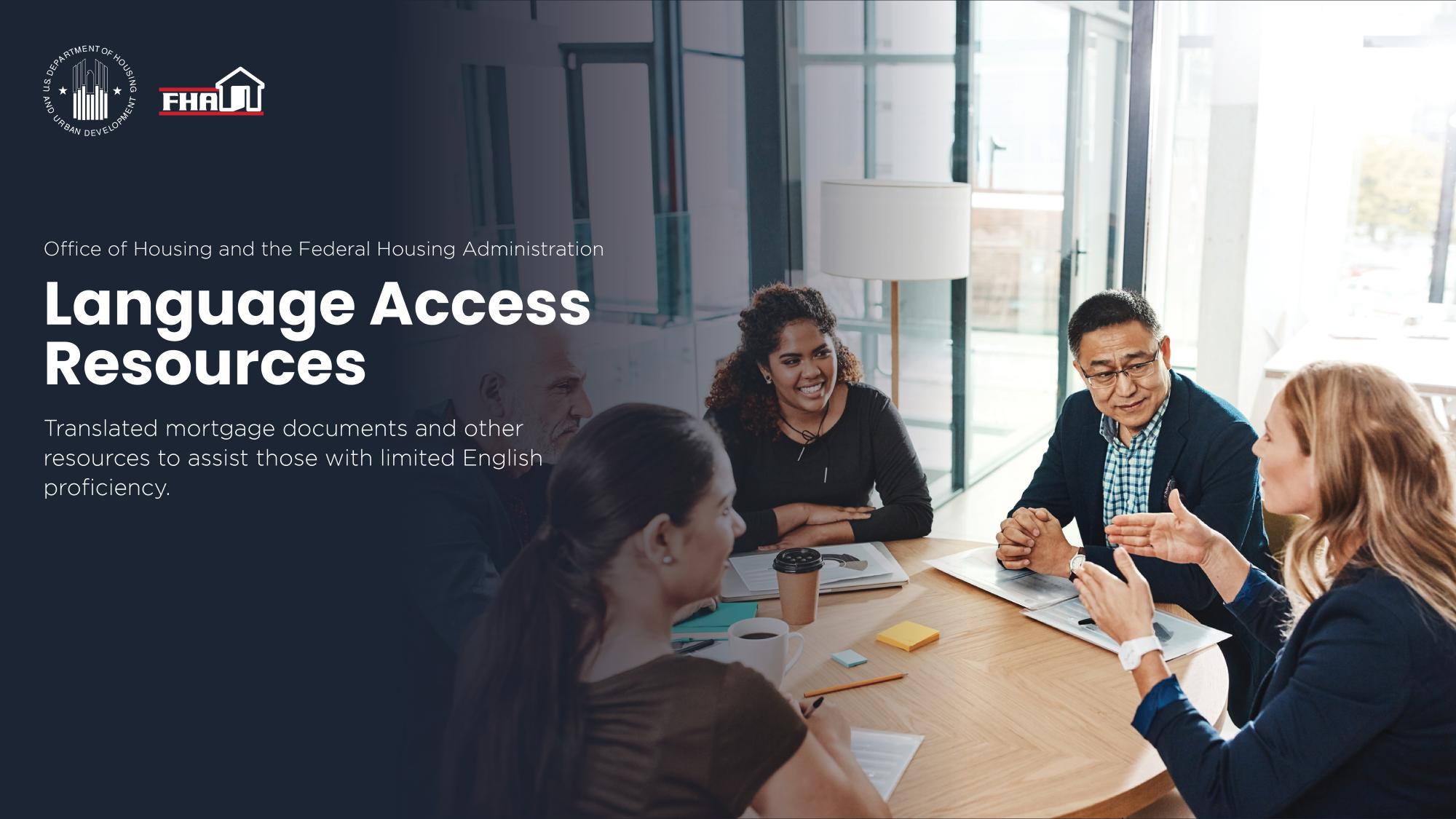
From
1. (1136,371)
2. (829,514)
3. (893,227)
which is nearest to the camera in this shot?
(1136,371)

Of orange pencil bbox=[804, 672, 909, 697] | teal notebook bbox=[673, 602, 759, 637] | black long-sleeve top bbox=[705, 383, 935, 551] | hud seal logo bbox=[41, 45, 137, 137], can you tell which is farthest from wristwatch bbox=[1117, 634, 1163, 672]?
hud seal logo bbox=[41, 45, 137, 137]

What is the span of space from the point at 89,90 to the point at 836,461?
5.60 ft

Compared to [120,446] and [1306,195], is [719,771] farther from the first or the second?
[1306,195]

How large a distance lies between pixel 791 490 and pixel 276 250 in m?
1.44

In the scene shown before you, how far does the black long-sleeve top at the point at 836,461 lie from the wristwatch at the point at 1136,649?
0.97m

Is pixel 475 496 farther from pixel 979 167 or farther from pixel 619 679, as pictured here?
pixel 979 167

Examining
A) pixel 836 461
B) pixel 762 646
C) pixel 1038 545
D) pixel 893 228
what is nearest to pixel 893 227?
pixel 893 228

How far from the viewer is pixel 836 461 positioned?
2535 millimetres

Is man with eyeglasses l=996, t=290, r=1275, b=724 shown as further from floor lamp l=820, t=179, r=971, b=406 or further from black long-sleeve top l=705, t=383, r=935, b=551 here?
floor lamp l=820, t=179, r=971, b=406

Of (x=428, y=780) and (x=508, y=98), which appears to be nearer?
(x=428, y=780)

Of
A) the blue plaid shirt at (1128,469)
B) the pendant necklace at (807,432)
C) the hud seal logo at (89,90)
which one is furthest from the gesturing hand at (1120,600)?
the hud seal logo at (89,90)

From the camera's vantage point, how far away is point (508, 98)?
204 cm

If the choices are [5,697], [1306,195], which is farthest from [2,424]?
[1306,195]

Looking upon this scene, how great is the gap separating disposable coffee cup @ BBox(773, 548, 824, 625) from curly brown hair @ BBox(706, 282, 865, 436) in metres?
0.74
